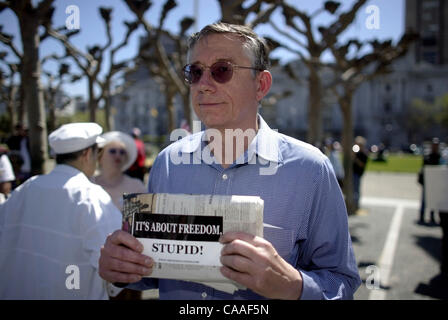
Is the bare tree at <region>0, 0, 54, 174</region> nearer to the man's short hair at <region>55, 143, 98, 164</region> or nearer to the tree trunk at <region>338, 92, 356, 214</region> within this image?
the man's short hair at <region>55, 143, 98, 164</region>

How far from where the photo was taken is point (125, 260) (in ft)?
4.19

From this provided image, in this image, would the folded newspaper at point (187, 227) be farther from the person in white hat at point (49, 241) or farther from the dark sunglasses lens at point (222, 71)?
the person in white hat at point (49, 241)

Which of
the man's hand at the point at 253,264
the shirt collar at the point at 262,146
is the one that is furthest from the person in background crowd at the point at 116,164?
the man's hand at the point at 253,264

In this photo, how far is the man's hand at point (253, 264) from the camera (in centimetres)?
116

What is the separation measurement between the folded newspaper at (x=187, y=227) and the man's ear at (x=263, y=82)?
64cm

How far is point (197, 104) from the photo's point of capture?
1.62 metres

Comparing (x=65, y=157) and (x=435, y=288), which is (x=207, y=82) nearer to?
(x=65, y=157)

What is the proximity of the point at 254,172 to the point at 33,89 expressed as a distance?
3444 millimetres

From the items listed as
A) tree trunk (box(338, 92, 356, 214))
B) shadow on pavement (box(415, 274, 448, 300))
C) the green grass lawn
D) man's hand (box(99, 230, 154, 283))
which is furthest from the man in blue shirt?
the green grass lawn

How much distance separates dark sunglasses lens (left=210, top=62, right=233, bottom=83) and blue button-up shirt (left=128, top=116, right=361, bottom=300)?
0.29 m

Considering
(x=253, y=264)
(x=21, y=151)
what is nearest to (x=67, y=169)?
(x=253, y=264)

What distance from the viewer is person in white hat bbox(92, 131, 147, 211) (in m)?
4.28
